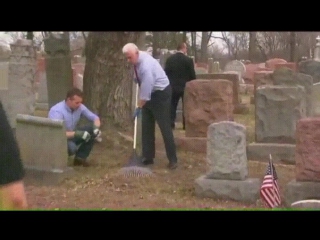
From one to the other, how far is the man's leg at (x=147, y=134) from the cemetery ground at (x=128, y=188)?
0.42 ft

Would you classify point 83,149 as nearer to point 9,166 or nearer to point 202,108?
point 202,108

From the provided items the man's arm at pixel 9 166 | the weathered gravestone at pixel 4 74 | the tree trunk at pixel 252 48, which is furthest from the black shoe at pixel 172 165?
the tree trunk at pixel 252 48

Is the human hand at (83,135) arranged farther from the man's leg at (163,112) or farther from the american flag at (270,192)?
the american flag at (270,192)

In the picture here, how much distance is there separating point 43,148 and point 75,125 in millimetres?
682

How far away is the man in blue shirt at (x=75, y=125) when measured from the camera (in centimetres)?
744

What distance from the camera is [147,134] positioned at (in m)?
7.77

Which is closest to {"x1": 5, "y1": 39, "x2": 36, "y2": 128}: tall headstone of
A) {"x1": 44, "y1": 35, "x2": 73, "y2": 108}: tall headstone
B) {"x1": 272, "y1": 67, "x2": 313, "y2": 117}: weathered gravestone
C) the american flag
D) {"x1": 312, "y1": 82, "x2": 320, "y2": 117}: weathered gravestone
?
A: {"x1": 44, "y1": 35, "x2": 73, "y2": 108}: tall headstone

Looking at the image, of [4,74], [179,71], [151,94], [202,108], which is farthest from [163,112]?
[4,74]

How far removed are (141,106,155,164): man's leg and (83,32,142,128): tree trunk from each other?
1330mm

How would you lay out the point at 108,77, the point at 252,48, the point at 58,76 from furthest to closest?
the point at 252,48, the point at 58,76, the point at 108,77

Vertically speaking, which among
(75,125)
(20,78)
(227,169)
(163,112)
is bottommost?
(227,169)

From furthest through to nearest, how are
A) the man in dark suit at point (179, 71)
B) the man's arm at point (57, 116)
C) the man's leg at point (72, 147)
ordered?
the man in dark suit at point (179, 71)
the man's leg at point (72, 147)
the man's arm at point (57, 116)

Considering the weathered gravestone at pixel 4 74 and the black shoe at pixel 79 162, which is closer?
the black shoe at pixel 79 162
